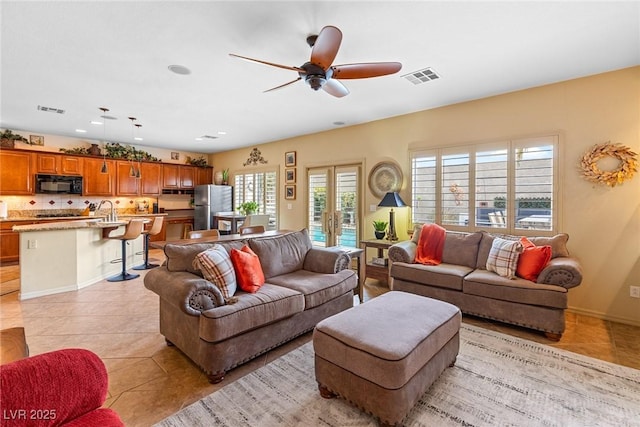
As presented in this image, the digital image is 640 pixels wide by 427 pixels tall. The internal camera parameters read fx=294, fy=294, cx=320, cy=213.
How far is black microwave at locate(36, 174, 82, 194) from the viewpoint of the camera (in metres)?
6.05

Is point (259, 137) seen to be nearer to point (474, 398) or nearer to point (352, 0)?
point (352, 0)

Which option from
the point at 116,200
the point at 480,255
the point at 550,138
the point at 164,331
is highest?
the point at 550,138

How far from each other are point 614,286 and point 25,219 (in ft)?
30.6

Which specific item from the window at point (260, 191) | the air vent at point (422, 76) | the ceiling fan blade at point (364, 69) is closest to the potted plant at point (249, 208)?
the window at point (260, 191)

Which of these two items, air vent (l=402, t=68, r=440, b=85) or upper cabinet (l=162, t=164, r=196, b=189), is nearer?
air vent (l=402, t=68, r=440, b=85)

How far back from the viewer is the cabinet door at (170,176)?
775cm

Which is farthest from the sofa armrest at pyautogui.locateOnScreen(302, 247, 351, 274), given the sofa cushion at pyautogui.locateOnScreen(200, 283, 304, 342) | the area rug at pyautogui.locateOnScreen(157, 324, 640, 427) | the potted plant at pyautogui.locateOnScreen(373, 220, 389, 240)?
the potted plant at pyautogui.locateOnScreen(373, 220, 389, 240)

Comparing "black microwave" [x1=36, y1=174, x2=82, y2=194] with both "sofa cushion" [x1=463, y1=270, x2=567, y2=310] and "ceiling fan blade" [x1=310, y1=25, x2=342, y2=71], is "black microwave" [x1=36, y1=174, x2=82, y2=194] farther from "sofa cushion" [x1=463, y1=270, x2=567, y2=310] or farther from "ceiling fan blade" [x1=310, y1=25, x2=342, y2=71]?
"sofa cushion" [x1=463, y1=270, x2=567, y2=310]

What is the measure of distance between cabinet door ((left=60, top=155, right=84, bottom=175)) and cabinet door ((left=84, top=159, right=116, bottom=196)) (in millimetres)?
105

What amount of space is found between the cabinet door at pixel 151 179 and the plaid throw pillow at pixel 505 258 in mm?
7590

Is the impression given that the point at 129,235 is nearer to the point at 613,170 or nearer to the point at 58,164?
the point at 58,164

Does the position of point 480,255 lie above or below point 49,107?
below

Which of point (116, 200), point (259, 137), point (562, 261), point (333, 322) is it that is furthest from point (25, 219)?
point (562, 261)

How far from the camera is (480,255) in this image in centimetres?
356
